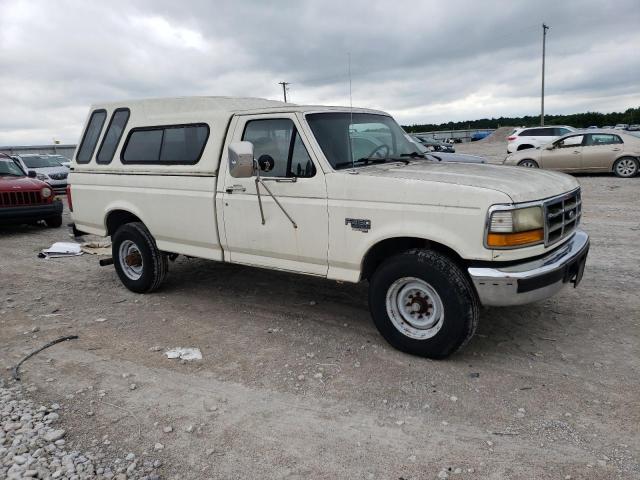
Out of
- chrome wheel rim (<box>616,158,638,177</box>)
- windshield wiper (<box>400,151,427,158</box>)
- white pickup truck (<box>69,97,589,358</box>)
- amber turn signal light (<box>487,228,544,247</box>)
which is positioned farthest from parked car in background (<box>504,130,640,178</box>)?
amber turn signal light (<box>487,228,544,247</box>)

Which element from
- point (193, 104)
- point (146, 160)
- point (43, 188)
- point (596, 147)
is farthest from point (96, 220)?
point (596, 147)

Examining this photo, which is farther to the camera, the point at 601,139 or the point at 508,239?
the point at 601,139

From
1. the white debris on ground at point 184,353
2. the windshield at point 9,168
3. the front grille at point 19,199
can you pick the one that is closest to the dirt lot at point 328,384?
the white debris on ground at point 184,353

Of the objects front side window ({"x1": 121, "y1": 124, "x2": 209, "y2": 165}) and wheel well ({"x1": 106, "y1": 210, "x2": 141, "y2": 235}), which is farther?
wheel well ({"x1": 106, "y1": 210, "x2": 141, "y2": 235})

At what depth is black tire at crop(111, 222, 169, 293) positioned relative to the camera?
572cm

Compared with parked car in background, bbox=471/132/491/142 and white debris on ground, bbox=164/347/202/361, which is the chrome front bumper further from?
parked car in background, bbox=471/132/491/142

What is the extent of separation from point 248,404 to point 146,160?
3.34 meters

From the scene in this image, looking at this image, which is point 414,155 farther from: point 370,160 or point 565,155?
point 565,155

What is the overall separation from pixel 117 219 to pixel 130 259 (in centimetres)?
56

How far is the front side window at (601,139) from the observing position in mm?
14866

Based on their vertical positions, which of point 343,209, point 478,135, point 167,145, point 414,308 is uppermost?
point 478,135

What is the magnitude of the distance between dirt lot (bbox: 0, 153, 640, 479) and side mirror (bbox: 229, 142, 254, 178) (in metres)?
1.56

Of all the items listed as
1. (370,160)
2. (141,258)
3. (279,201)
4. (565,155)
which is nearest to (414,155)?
(370,160)

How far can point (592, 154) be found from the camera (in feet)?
49.1
